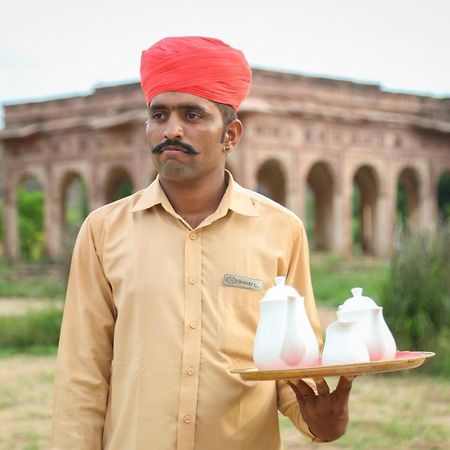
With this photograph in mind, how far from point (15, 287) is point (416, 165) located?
1284cm

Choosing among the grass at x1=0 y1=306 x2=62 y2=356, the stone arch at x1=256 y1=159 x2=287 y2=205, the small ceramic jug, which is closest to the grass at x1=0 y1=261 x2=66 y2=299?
the grass at x1=0 y1=306 x2=62 y2=356

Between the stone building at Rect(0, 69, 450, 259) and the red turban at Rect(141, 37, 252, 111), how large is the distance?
64.4 feet

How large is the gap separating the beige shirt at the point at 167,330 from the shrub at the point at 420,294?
24.9ft

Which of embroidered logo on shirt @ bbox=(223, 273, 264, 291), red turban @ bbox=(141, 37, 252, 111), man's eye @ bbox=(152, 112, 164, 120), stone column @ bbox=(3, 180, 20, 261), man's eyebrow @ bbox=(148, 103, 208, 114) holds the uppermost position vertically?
stone column @ bbox=(3, 180, 20, 261)

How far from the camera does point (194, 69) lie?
229 cm

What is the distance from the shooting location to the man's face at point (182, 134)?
228cm

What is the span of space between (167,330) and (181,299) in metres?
0.09

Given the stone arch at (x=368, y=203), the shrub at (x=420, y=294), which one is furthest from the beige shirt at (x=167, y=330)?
the stone arch at (x=368, y=203)

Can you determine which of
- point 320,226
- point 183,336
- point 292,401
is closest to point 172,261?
point 183,336

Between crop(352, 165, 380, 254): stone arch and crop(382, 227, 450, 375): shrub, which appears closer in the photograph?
crop(382, 227, 450, 375): shrub

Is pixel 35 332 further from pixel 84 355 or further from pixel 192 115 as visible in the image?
pixel 192 115

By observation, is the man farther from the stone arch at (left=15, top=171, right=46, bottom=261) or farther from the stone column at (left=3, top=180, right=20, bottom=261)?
the stone arch at (left=15, top=171, right=46, bottom=261)

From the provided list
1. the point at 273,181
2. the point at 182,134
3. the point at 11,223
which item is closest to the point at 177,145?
the point at 182,134

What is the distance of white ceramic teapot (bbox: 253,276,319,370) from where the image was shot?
204cm
